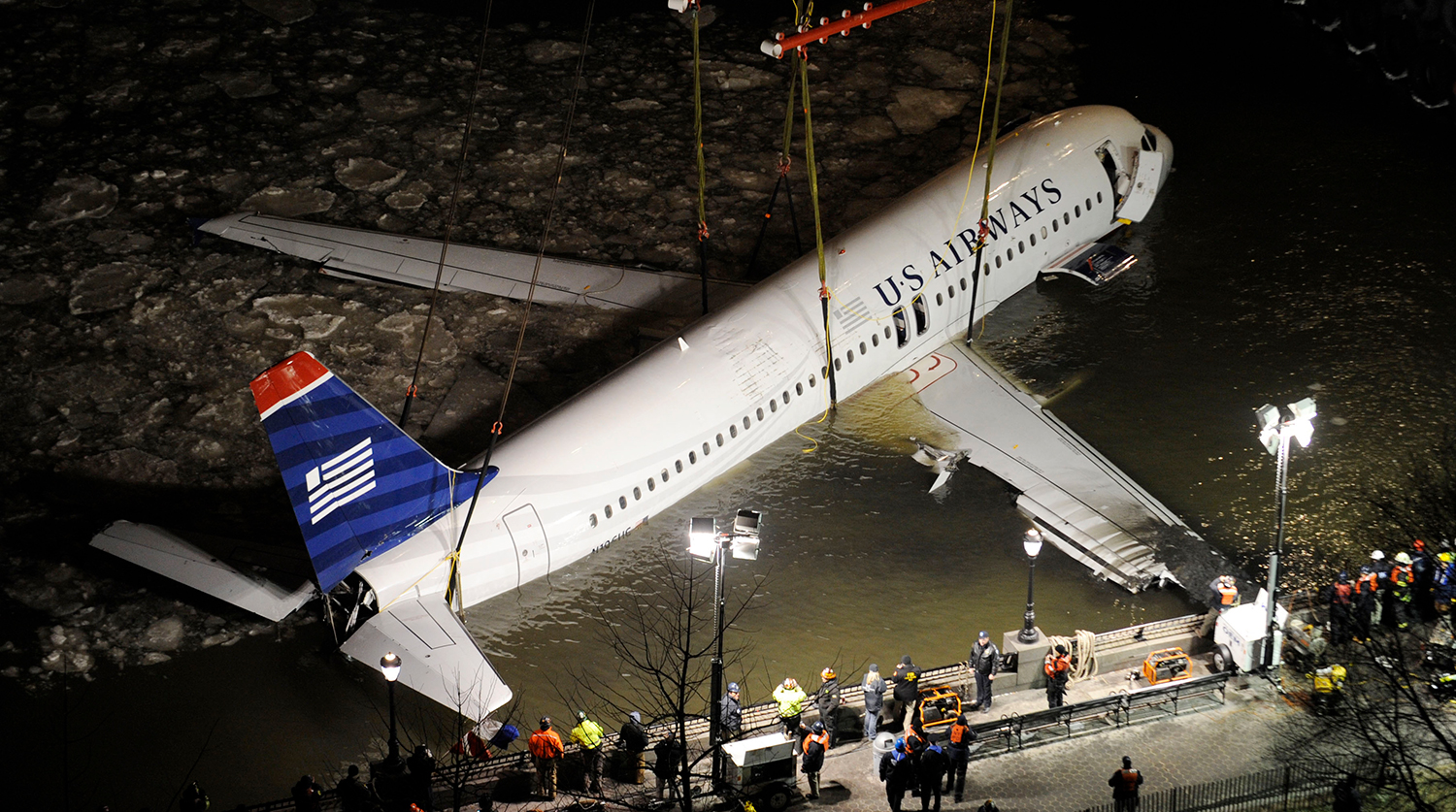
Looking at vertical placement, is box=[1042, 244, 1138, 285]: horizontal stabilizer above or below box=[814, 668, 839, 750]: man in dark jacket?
above

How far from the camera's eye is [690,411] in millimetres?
25047

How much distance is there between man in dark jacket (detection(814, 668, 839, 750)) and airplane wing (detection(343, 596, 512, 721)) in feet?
15.2

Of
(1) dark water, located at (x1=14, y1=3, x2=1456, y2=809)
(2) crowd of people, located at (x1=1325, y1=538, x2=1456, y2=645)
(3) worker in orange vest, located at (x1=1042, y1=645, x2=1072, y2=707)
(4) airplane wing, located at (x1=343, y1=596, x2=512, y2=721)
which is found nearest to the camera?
(4) airplane wing, located at (x1=343, y1=596, x2=512, y2=721)

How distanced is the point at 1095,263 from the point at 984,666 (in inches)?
543

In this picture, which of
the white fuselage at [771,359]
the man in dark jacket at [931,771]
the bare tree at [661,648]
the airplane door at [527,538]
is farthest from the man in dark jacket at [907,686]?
the airplane door at [527,538]

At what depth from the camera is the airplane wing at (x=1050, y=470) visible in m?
24.8

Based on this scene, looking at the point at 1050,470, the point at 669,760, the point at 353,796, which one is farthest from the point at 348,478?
the point at 1050,470

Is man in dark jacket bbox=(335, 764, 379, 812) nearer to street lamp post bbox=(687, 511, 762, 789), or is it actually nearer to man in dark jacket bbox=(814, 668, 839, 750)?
street lamp post bbox=(687, 511, 762, 789)

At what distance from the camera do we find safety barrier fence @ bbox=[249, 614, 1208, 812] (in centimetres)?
2002

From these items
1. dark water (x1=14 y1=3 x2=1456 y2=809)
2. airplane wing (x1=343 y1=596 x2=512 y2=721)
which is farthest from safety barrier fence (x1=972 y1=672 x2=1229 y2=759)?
airplane wing (x1=343 y1=596 x2=512 y2=721)

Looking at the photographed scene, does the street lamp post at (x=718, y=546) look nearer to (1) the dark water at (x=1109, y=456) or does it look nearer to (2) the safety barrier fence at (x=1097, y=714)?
(1) the dark water at (x=1109, y=456)

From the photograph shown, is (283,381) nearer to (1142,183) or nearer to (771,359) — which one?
(771,359)

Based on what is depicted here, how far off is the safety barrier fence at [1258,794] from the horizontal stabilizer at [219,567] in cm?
→ 1261

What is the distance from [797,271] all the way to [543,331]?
6526mm
